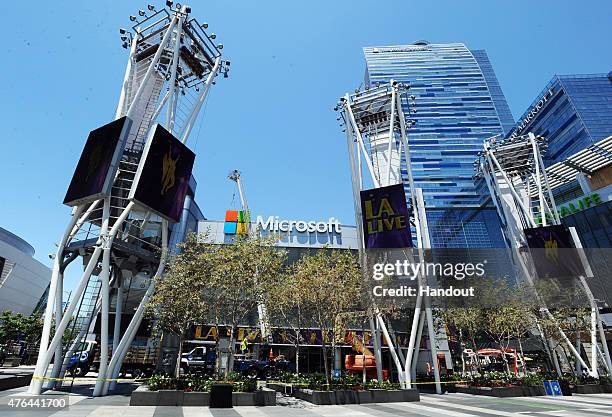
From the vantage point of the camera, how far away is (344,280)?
64.8ft

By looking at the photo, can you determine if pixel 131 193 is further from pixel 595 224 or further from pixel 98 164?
pixel 595 224

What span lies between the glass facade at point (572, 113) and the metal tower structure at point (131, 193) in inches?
3460

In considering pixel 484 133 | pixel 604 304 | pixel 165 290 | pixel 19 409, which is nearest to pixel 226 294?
pixel 165 290

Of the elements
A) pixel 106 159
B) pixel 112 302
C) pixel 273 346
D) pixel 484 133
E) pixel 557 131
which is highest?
pixel 484 133

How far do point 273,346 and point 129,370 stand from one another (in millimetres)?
15883

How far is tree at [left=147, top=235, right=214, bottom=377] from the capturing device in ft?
59.5

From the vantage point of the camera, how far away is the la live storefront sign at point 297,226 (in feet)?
160

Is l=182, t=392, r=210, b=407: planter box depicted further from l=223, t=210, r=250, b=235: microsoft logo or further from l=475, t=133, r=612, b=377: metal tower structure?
l=475, t=133, r=612, b=377: metal tower structure

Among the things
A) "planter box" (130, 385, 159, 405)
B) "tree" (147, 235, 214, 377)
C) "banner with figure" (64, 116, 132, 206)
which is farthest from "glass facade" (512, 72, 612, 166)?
"planter box" (130, 385, 159, 405)

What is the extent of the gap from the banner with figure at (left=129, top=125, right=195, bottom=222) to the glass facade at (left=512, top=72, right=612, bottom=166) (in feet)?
294

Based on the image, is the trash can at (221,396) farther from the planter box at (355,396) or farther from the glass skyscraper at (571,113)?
the glass skyscraper at (571,113)

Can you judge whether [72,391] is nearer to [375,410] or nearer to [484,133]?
[375,410]
